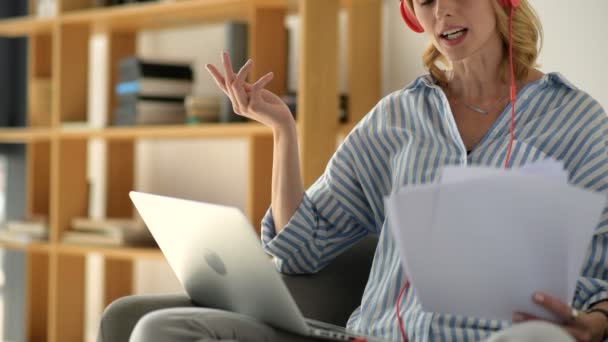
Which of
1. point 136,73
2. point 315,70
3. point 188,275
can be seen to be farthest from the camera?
point 136,73

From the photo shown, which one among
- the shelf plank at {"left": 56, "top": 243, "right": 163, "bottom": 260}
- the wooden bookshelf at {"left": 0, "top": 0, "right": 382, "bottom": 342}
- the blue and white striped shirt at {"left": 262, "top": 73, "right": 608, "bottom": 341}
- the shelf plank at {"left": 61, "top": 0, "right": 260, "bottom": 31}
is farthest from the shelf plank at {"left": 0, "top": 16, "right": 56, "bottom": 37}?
the blue and white striped shirt at {"left": 262, "top": 73, "right": 608, "bottom": 341}

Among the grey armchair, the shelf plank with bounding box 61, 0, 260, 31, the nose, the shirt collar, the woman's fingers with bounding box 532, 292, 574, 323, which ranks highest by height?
the shelf plank with bounding box 61, 0, 260, 31

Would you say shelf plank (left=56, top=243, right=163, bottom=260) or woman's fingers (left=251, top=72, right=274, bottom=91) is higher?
woman's fingers (left=251, top=72, right=274, bottom=91)

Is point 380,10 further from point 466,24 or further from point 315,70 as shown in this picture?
point 466,24

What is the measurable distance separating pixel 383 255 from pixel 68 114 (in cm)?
217

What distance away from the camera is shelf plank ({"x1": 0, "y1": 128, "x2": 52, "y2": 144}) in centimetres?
346

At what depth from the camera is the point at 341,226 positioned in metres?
1.73

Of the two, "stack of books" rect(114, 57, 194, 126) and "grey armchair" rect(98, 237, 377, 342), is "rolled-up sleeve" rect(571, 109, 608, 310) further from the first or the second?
"stack of books" rect(114, 57, 194, 126)

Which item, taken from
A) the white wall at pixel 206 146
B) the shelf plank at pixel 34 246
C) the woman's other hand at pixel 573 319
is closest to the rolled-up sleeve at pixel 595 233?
the woman's other hand at pixel 573 319

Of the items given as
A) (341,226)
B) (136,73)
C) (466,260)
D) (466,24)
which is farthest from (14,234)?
(466,260)

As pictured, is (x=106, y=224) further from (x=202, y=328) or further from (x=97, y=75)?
(x=202, y=328)

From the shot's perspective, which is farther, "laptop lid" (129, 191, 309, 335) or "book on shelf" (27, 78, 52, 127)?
"book on shelf" (27, 78, 52, 127)

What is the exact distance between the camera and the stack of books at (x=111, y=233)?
3.18 meters

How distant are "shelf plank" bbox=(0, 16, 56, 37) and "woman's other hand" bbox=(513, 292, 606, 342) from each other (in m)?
2.71
